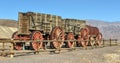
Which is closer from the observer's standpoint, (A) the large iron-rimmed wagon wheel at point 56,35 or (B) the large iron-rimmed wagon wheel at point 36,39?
(B) the large iron-rimmed wagon wheel at point 36,39

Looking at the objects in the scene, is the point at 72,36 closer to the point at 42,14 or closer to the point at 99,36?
the point at 42,14

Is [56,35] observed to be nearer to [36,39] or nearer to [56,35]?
[56,35]

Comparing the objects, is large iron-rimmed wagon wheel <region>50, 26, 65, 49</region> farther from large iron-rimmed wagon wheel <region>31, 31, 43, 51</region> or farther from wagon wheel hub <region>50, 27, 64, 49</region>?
large iron-rimmed wagon wheel <region>31, 31, 43, 51</region>

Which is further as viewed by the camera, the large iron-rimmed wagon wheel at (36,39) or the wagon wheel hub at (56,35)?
the wagon wheel hub at (56,35)

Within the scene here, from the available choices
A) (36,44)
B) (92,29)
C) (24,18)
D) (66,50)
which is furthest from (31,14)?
(92,29)

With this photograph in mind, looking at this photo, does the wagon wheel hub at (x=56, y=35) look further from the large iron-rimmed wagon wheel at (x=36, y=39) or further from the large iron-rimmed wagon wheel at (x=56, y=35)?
the large iron-rimmed wagon wheel at (x=36, y=39)

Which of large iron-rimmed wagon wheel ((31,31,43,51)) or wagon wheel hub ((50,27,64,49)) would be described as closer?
large iron-rimmed wagon wheel ((31,31,43,51))

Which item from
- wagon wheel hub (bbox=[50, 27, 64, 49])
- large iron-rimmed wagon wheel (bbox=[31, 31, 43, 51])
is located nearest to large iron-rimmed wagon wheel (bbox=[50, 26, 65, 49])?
wagon wheel hub (bbox=[50, 27, 64, 49])

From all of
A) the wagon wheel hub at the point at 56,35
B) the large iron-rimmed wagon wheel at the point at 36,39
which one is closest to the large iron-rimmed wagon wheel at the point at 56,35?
the wagon wheel hub at the point at 56,35

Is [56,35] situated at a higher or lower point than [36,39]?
higher

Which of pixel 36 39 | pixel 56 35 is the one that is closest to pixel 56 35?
pixel 56 35

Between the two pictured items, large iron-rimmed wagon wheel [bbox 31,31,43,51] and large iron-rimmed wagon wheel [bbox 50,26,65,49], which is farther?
large iron-rimmed wagon wheel [bbox 50,26,65,49]

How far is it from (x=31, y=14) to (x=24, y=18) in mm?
740

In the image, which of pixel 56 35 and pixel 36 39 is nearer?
pixel 36 39
